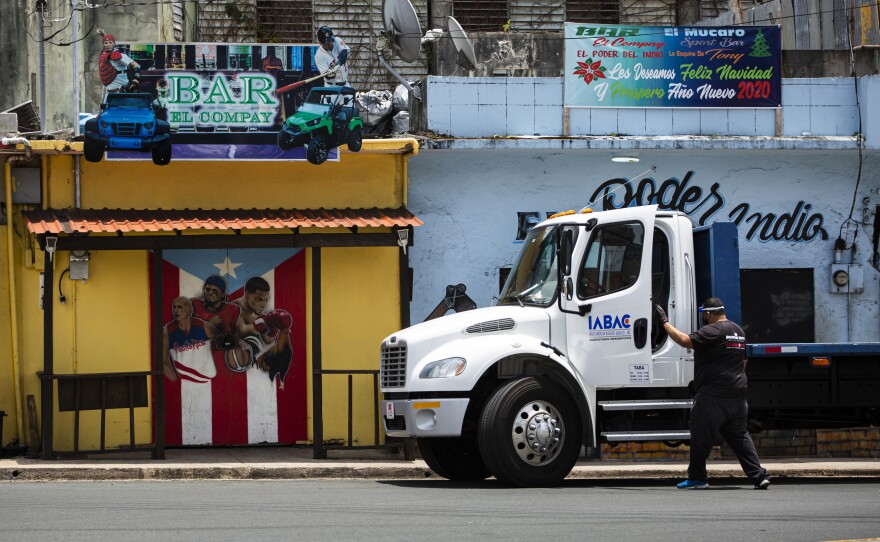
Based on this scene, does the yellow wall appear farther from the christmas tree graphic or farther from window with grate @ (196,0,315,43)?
window with grate @ (196,0,315,43)

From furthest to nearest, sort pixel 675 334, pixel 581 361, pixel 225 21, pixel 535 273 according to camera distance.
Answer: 1. pixel 225 21
2. pixel 535 273
3. pixel 581 361
4. pixel 675 334

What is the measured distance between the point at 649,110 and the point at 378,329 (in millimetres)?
4552

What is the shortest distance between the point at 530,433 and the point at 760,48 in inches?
301

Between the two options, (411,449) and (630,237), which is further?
(411,449)

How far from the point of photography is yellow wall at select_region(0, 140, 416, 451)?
51.4ft

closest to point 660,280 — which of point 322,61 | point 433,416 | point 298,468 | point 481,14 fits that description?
point 433,416

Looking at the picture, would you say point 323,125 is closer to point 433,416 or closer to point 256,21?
point 433,416

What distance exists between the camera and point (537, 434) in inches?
458

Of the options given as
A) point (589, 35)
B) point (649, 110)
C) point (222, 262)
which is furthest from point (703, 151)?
point (222, 262)

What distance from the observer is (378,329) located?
645 inches

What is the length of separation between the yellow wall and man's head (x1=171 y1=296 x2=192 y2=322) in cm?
35

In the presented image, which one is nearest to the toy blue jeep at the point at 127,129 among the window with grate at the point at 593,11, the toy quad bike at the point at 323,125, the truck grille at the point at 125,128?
the truck grille at the point at 125,128

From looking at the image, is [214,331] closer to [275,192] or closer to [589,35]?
[275,192]

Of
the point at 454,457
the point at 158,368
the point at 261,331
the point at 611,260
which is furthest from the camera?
the point at 261,331
